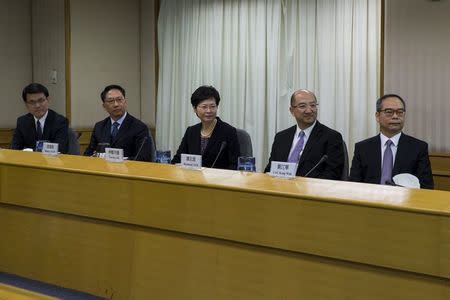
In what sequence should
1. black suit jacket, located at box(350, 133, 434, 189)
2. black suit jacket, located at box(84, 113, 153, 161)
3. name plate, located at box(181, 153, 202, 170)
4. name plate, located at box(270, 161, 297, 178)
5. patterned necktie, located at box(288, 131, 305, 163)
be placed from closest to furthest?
name plate, located at box(270, 161, 297, 178), name plate, located at box(181, 153, 202, 170), black suit jacket, located at box(350, 133, 434, 189), patterned necktie, located at box(288, 131, 305, 163), black suit jacket, located at box(84, 113, 153, 161)

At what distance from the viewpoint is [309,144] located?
2.80m

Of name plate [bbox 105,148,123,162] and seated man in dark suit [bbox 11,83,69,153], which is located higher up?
seated man in dark suit [bbox 11,83,69,153]

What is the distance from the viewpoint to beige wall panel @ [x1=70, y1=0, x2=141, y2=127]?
205 inches

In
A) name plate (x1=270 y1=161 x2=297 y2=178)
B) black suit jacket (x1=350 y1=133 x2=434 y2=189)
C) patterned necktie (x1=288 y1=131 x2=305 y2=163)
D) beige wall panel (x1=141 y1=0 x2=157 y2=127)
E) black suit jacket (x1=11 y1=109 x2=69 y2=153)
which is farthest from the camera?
beige wall panel (x1=141 y1=0 x2=157 y2=127)

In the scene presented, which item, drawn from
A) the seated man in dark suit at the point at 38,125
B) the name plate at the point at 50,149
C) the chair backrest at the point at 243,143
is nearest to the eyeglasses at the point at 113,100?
the seated man in dark suit at the point at 38,125

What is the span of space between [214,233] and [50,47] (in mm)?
4276

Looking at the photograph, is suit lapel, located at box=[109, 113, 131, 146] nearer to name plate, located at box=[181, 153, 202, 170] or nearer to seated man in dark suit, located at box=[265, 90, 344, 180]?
seated man in dark suit, located at box=[265, 90, 344, 180]

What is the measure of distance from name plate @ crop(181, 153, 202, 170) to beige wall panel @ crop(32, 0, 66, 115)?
3.57m

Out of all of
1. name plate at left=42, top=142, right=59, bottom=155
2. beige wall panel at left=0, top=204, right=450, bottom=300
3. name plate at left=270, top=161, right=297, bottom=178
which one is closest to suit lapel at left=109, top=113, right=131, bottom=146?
name plate at left=42, top=142, right=59, bottom=155

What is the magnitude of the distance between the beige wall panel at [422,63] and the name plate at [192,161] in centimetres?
236

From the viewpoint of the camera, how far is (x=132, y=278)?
66.2 inches

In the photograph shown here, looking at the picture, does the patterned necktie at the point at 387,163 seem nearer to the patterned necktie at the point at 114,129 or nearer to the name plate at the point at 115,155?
the name plate at the point at 115,155

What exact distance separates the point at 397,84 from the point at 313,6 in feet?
3.85

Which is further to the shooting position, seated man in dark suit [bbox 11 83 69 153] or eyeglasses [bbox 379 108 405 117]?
seated man in dark suit [bbox 11 83 69 153]
